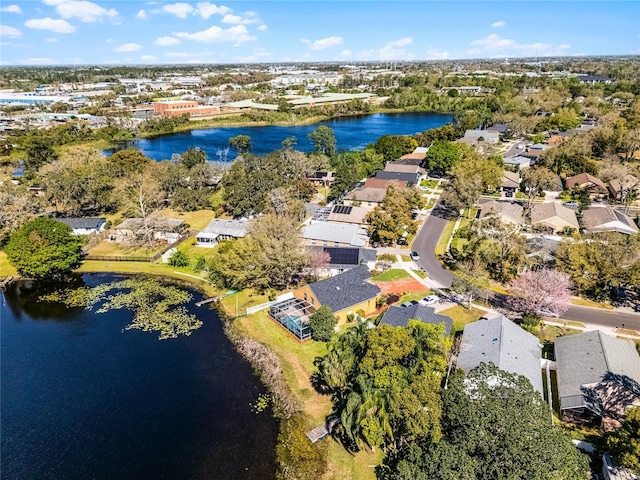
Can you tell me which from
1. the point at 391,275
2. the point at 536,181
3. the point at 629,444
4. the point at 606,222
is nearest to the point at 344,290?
the point at 391,275

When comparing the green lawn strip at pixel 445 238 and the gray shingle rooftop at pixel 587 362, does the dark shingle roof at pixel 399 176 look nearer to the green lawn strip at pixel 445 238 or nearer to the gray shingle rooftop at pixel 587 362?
the green lawn strip at pixel 445 238

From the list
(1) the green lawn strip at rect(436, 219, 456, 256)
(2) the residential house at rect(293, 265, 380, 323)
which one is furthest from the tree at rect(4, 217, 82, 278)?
(1) the green lawn strip at rect(436, 219, 456, 256)

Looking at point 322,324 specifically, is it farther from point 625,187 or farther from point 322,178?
point 625,187

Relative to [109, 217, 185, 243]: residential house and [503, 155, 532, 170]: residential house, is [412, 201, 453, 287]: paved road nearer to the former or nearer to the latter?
[503, 155, 532, 170]: residential house

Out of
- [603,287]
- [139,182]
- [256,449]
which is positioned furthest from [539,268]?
[139,182]

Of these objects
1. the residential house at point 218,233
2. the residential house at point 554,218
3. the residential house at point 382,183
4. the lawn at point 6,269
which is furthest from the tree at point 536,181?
the lawn at point 6,269

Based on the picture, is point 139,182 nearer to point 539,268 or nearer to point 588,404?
point 539,268
